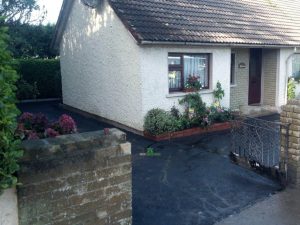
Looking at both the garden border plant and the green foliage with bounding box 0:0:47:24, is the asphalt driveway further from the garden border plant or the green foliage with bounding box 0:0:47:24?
the green foliage with bounding box 0:0:47:24

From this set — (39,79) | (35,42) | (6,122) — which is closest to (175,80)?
(6,122)

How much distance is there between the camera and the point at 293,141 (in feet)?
20.3

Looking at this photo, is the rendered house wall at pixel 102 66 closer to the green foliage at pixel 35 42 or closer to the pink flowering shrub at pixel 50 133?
the green foliage at pixel 35 42

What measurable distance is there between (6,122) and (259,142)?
5.45m

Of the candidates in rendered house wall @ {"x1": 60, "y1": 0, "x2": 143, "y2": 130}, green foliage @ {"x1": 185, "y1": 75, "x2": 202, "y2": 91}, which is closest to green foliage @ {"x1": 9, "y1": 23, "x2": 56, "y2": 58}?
rendered house wall @ {"x1": 60, "y1": 0, "x2": 143, "y2": 130}

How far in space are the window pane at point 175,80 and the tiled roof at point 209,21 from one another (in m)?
1.21

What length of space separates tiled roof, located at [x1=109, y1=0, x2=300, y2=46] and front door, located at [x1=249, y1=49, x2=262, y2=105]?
4.12ft

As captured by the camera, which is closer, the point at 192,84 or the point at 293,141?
the point at 293,141

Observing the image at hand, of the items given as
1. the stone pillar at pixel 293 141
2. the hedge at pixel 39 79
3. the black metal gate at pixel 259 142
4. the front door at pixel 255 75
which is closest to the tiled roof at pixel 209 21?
the front door at pixel 255 75

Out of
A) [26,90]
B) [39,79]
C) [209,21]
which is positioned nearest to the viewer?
[209,21]

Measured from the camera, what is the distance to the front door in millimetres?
15414

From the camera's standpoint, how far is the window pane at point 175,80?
1124 cm

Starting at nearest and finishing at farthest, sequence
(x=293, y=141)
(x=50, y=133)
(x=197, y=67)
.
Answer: (x=50, y=133) < (x=293, y=141) < (x=197, y=67)

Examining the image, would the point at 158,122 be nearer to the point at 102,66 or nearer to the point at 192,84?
the point at 192,84
